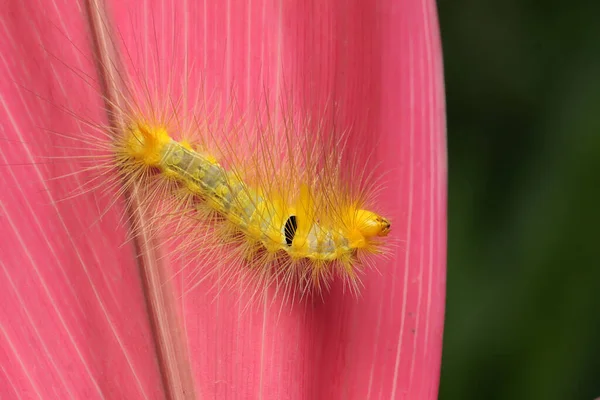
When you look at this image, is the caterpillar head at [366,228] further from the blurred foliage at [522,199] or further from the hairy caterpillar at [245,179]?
the blurred foliage at [522,199]

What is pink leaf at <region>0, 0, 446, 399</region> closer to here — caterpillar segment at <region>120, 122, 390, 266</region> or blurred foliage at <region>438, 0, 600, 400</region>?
caterpillar segment at <region>120, 122, 390, 266</region>

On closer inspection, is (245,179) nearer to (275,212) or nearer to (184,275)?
(275,212)

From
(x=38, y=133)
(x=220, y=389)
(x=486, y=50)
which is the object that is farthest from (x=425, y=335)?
(x=486, y=50)

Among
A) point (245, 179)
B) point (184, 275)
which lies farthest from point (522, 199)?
point (184, 275)

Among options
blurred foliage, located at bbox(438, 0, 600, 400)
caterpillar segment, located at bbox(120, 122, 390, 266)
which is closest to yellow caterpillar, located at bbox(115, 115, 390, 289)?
caterpillar segment, located at bbox(120, 122, 390, 266)

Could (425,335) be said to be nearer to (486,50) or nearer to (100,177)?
(100,177)

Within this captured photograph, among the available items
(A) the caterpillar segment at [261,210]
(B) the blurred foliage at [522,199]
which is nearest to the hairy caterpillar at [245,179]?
(A) the caterpillar segment at [261,210]
